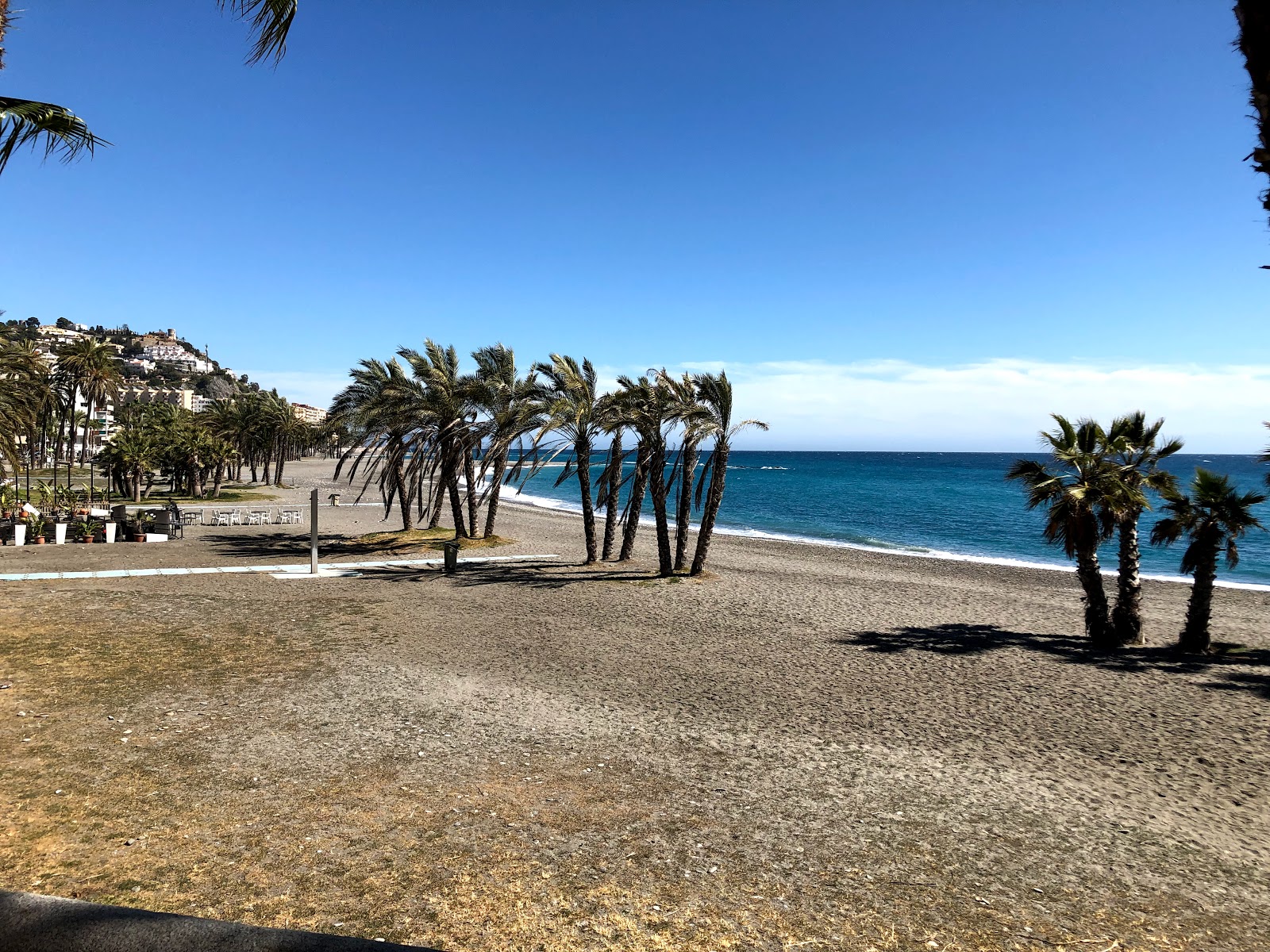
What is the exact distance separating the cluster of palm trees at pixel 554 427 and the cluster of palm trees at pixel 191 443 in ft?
20.7

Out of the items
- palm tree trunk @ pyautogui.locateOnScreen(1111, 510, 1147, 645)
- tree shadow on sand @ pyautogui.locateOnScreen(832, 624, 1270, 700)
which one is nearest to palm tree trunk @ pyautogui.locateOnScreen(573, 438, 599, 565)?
tree shadow on sand @ pyautogui.locateOnScreen(832, 624, 1270, 700)

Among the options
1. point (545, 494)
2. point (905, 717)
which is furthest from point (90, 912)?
point (545, 494)

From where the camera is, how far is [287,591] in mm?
16922

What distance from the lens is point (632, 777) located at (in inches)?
293

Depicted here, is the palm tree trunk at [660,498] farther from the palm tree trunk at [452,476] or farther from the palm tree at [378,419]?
the palm tree at [378,419]

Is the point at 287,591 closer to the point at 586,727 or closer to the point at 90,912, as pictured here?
the point at 586,727

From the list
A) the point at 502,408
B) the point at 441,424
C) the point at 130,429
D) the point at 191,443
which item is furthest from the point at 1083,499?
the point at 130,429

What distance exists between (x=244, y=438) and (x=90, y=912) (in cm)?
7439

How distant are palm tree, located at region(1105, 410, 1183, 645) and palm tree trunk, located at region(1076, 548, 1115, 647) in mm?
202

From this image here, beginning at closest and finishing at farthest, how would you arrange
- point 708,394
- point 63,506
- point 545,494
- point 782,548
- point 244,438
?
point 708,394 < point 63,506 < point 782,548 < point 244,438 < point 545,494

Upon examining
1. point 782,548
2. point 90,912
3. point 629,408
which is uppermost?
point 629,408

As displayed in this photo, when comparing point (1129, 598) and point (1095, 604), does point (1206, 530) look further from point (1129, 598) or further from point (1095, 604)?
point (1095, 604)

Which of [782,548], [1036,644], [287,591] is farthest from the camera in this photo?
[782,548]

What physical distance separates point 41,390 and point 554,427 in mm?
21385
